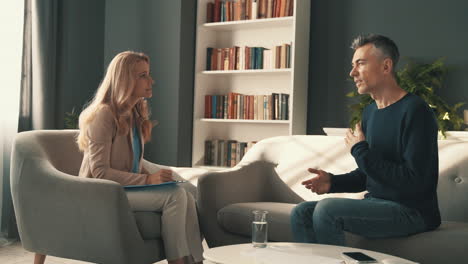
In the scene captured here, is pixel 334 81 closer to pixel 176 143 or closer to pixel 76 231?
pixel 176 143

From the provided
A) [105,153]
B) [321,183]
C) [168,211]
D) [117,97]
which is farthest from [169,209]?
[321,183]

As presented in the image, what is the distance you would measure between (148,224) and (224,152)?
8.36 feet

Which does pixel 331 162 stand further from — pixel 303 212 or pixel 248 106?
pixel 248 106

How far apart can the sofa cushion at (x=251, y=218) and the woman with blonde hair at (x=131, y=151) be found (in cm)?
17

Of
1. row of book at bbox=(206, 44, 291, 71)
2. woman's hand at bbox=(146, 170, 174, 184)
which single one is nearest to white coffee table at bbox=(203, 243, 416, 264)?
woman's hand at bbox=(146, 170, 174, 184)

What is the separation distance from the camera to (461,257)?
2408 mm

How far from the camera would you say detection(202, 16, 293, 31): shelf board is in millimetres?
4867

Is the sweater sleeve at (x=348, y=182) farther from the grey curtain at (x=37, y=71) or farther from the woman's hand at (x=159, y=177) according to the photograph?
the grey curtain at (x=37, y=71)

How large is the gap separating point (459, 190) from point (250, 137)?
2587mm

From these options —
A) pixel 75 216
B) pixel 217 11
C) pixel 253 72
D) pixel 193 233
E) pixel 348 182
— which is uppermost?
pixel 217 11

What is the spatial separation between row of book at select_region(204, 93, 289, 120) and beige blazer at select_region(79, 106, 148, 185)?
2.27m

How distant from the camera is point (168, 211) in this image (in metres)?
2.78

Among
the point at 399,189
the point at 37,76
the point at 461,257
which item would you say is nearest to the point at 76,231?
the point at 399,189

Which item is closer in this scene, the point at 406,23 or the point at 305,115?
the point at 406,23
